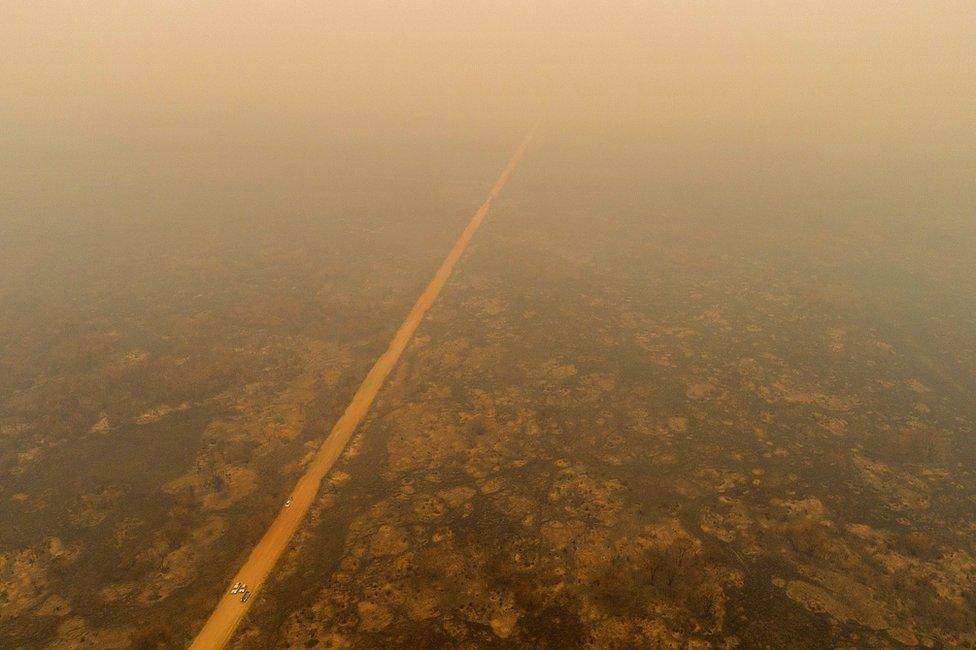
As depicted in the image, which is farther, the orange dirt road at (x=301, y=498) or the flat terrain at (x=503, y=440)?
the flat terrain at (x=503, y=440)

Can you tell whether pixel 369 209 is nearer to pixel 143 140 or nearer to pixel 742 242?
pixel 742 242

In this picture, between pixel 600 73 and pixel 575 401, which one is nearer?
pixel 575 401

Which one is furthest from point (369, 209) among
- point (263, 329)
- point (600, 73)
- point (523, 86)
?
point (600, 73)

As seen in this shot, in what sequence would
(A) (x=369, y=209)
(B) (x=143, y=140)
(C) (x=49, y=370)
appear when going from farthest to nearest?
1. (B) (x=143, y=140)
2. (A) (x=369, y=209)
3. (C) (x=49, y=370)

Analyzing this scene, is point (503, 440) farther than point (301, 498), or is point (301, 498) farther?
point (503, 440)

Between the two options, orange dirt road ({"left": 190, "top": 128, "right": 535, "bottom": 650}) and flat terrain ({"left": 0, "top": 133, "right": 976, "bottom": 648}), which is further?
flat terrain ({"left": 0, "top": 133, "right": 976, "bottom": 648})

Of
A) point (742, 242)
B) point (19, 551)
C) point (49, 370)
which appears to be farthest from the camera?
point (742, 242)

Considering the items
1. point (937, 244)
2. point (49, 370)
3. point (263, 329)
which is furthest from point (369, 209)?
point (937, 244)
